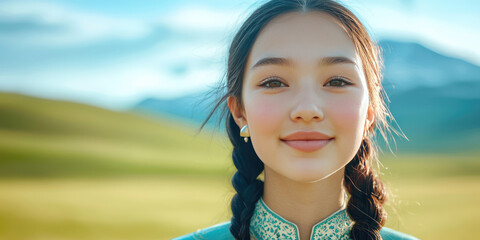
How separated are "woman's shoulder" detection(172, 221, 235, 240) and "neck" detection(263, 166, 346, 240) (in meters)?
0.34

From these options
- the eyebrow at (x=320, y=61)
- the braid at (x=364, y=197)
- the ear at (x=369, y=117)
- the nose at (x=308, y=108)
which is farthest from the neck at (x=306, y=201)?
the eyebrow at (x=320, y=61)

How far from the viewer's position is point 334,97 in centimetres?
219

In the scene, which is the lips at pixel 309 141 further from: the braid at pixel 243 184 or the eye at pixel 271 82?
the braid at pixel 243 184

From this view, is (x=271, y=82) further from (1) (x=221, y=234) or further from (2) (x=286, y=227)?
(1) (x=221, y=234)

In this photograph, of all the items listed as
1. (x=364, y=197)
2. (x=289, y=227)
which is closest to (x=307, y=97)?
(x=289, y=227)

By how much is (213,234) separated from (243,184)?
0.31 metres

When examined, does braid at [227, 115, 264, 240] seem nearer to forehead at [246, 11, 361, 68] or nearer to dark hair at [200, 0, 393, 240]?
dark hair at [200, 0, 393, 240]

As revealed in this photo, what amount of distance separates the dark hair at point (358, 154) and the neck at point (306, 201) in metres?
0.14

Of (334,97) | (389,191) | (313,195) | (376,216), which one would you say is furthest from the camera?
(389,191)

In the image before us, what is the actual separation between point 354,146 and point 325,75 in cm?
34

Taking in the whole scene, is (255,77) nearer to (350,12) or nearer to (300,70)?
(300,70)

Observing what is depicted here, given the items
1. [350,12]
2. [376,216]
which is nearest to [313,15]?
[350,12]

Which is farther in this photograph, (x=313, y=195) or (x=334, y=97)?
(x=313, y=195)

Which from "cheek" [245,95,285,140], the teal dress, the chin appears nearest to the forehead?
"cheek" [245,95,285,140]
